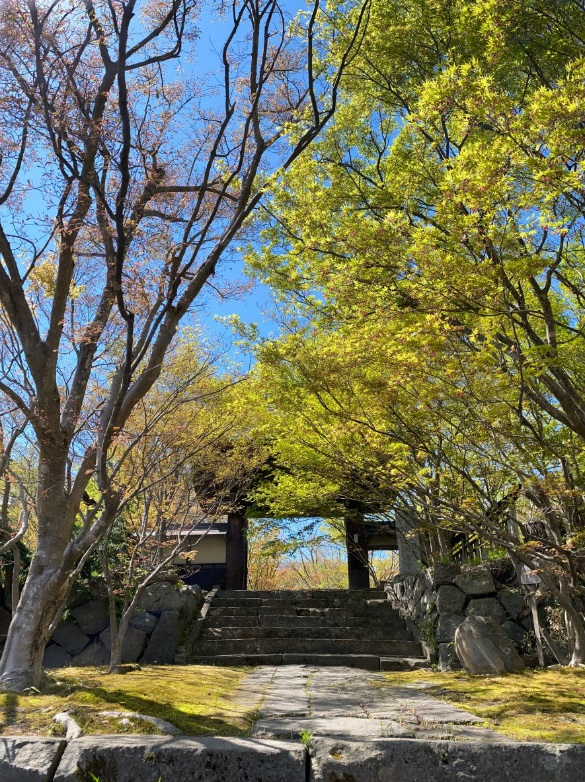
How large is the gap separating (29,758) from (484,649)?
5.66m

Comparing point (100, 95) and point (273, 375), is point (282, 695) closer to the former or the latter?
point (273, 375)

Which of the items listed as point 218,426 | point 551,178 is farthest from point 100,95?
point 218,426

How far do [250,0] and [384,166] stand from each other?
2.79 m

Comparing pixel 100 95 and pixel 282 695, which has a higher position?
pixel 100 95

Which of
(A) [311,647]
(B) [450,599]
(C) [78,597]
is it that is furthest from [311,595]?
(C) [78,597]

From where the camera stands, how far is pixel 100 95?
13.5ft

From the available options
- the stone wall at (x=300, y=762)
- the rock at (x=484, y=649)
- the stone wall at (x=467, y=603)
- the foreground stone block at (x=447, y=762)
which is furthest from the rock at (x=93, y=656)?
the foreground stone block at (x=447, y=762)

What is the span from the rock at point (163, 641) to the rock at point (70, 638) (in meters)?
1.36

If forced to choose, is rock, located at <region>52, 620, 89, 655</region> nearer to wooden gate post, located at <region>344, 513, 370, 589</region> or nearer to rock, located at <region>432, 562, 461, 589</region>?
rock, located at <region>432, 562, 461, 589</region>

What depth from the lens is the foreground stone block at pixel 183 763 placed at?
2.50m

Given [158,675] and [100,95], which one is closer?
[100,95]

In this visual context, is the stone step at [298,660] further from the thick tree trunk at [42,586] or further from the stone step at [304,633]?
the thick tree trunk at [42,586]

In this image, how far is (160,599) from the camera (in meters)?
9.50

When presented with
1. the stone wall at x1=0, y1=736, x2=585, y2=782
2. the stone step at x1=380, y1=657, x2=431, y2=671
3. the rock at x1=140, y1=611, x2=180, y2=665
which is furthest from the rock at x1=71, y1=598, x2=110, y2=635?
the stone wall at x1=0, y1=736, x2=585, y2=782
